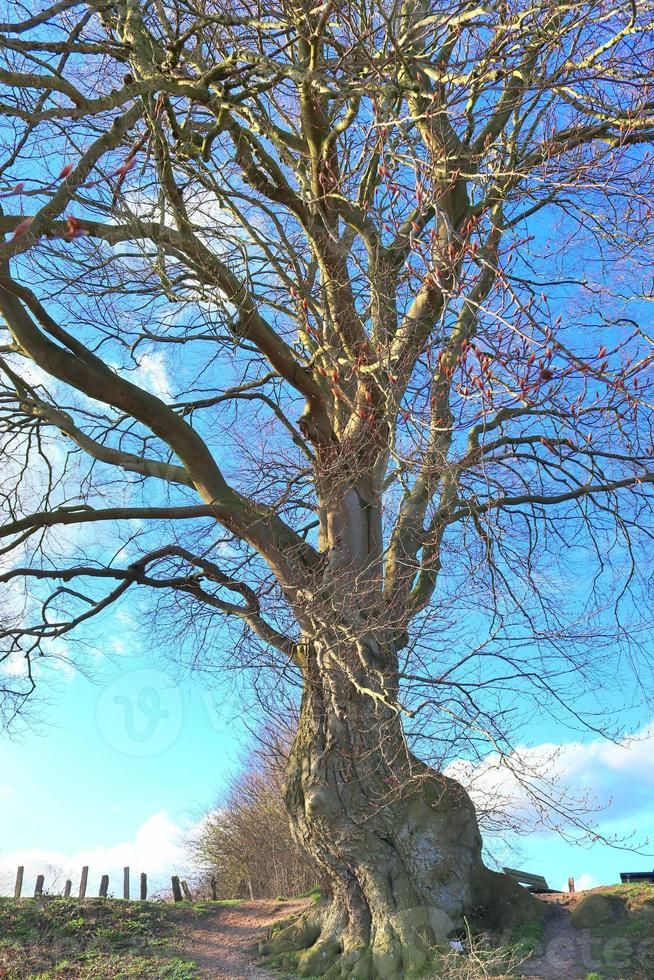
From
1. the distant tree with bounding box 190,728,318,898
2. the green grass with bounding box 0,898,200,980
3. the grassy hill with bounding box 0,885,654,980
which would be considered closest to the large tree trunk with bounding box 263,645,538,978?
the grassy hill with bounding box 0,885,654,980

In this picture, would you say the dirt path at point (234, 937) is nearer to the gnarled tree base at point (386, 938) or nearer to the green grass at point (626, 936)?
the gnarled tree base at point (386, 938)

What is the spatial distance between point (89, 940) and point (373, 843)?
397 cm

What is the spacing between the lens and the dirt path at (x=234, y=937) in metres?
8.10

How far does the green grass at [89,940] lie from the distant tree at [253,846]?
19.9 ft

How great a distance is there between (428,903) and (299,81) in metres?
7.34

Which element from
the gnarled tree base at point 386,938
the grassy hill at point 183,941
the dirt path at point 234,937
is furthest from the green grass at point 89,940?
the gnarled tree base at point 386,938

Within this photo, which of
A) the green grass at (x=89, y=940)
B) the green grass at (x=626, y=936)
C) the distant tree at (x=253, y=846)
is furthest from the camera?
the distant tree at (x=253, y=846)

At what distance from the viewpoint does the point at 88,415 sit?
9500mm

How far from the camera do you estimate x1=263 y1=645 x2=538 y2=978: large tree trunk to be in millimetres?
7379

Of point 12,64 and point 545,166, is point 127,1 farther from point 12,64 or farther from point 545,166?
point 545,166

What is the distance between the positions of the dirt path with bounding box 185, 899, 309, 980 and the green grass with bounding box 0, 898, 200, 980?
Answer: 246mm

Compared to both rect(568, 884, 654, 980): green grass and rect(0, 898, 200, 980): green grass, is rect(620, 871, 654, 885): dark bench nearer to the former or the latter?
rect(568, 884, 654, 980): green grass

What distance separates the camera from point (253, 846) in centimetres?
1744

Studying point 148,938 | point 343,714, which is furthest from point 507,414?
point 148,938
